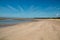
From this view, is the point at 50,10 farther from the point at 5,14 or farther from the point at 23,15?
the point at 5,14

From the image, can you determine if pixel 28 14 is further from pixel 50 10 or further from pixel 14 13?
pixel 50 10

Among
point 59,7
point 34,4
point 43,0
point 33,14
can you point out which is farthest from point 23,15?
point 59,7

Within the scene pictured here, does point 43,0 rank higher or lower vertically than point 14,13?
higher

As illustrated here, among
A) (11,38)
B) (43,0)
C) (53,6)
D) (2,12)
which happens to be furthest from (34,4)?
(11,38)

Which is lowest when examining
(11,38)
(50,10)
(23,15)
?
(11,38)

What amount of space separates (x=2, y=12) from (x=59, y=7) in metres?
1.58

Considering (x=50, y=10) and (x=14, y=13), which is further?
(x=50, y=10)


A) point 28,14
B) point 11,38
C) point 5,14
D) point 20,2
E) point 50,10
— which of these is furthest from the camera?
point 50,10

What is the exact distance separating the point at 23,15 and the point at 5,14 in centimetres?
44

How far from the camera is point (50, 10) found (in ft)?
7.04

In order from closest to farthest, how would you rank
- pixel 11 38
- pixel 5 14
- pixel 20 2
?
pixel 11 38, pixel 5 14, pixel 20 2

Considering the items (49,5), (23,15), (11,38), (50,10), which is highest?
(49,5)

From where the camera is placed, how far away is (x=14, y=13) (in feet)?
6.05

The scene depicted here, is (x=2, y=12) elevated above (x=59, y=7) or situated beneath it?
situated beneath
